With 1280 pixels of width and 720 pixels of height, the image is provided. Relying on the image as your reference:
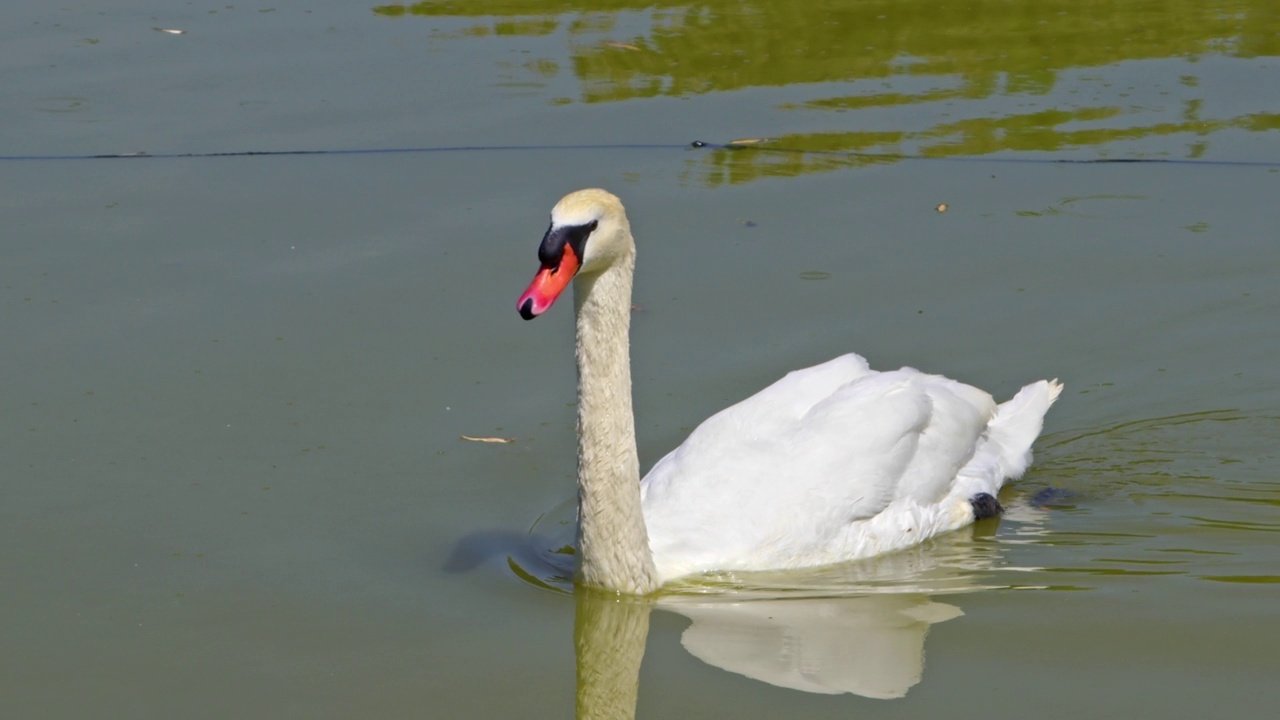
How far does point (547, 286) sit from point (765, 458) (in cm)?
150

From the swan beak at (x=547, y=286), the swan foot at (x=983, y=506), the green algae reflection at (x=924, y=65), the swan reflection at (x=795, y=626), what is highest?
the swan beak at (x=547, y=286)

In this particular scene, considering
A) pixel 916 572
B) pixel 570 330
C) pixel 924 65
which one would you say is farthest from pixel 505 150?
pixel 916 572

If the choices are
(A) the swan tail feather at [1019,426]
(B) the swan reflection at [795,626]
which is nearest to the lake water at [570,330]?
(B) the swan reflection at [795,626]

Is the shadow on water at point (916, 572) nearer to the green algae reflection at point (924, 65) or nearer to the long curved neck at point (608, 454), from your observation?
the long curved neck at point (608, 454)

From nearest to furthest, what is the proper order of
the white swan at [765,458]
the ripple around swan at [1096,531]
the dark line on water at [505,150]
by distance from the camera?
1. the white swan at [765,458]
2. the ripple around swan at [1096,531]
3. the dark line on water at [505,150]

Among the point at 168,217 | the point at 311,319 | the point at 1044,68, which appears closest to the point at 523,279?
the point at 311,319

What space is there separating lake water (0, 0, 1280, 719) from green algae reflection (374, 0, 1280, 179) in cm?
4

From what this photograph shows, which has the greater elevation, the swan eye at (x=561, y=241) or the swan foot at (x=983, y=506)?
the swan eye at (x=561, y=241)

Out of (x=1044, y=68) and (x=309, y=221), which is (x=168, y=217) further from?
(x=1044, y=68)

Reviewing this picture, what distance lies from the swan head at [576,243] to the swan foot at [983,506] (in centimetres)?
203

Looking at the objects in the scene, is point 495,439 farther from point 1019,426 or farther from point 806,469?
point 1019,426

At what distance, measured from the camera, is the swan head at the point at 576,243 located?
191 inches

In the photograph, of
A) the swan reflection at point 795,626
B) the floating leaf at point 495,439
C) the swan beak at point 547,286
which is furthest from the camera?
the floating leaf at point 495,439

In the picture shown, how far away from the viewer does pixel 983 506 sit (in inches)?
258
